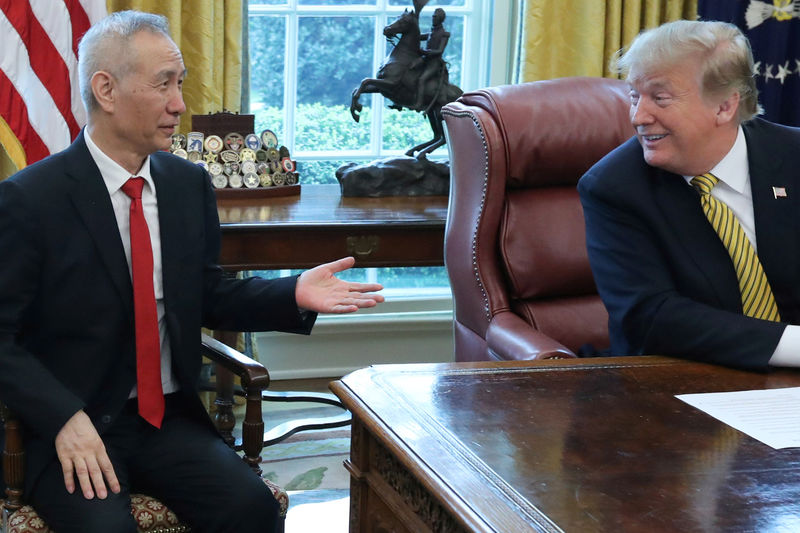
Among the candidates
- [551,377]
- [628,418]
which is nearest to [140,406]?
[551,377]

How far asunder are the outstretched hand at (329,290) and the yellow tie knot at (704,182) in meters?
0.72

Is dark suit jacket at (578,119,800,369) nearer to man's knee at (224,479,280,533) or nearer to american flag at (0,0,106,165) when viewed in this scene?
man's knee at (224,479,280,533)

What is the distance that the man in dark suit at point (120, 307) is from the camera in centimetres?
195

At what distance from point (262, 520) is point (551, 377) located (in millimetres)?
646

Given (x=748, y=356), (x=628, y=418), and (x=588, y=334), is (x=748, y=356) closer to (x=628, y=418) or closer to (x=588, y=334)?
(x=628, y=418)

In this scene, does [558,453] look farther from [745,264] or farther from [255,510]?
[745,264]

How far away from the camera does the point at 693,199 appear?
2246 millimetres

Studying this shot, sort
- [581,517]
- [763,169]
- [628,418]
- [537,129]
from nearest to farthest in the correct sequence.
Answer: [581,517] → [628,418] → [763,169] → [537,129]

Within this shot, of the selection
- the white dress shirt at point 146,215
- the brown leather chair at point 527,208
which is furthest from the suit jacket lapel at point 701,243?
the white dress shirt at point 146,215

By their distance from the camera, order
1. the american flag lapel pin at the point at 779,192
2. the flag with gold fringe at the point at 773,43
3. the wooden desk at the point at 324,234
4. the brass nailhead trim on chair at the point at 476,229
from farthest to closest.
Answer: the flag with gold fringe at the point at 773,43, the wooden desk at the point at 324,234, the brass nailhead trim on chair at the point at 476,229, the american flag lapel pin at the point at 779,192

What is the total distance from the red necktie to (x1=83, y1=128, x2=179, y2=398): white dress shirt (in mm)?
30

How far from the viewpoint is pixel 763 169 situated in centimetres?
228

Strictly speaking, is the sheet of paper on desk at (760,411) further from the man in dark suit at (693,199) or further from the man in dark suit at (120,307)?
the man in dark suit at (120,307)

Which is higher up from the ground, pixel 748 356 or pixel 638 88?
pixel 638 88
